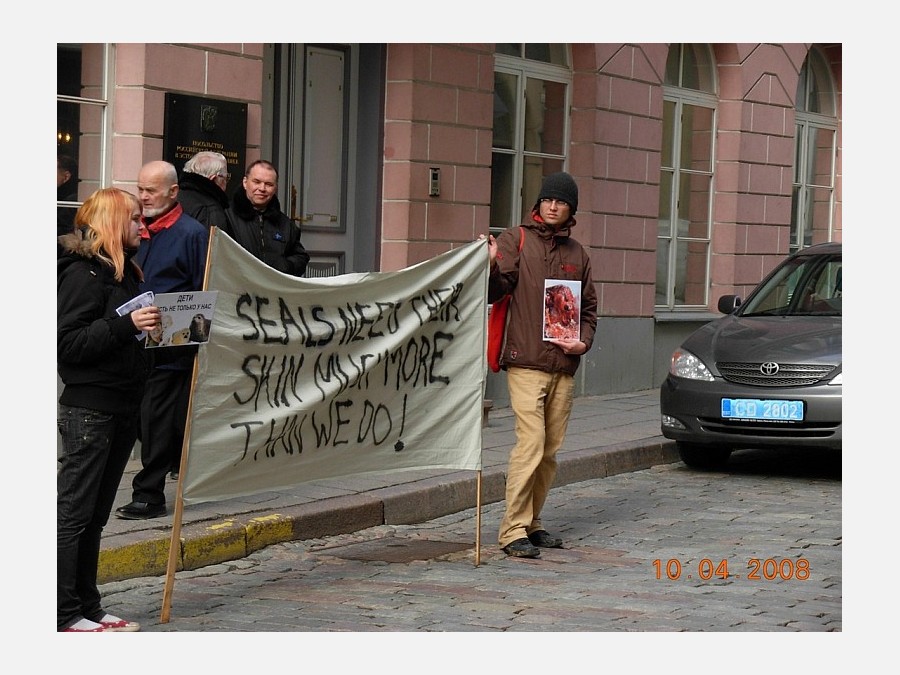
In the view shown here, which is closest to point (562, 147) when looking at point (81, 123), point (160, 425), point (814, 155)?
point (81, 123)

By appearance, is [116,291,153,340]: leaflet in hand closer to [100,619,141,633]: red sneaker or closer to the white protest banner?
the white protest banner

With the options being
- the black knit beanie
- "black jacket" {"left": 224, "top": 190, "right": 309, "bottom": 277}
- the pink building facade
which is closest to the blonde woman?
the black knit beanie

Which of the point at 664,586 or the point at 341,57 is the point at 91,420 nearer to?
the point at 664,586

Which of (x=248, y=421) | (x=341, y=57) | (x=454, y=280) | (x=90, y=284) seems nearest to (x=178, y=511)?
(x=248, y=421)

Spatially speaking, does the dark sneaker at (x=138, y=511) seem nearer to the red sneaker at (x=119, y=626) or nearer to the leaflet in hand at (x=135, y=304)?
the red sneaker at (x=119, y=626)

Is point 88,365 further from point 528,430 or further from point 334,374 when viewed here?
point 528,430

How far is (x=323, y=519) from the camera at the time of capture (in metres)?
7.48

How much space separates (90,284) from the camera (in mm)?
5215

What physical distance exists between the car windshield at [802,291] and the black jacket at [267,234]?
12.6ft

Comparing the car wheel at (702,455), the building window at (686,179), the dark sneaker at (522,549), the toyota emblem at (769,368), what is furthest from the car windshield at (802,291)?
the building window at (686,179)

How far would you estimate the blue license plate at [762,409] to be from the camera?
947 cm

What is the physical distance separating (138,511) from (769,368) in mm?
4477

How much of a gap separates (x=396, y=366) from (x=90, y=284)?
1943 mm
